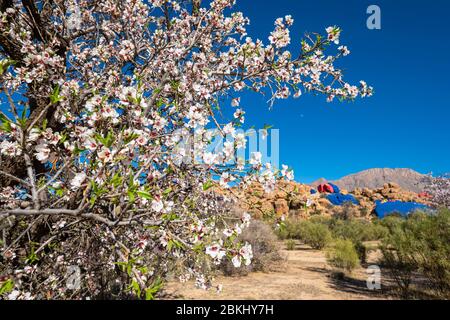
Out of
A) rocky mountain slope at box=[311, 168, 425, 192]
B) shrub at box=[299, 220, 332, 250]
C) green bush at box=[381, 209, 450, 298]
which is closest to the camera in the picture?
green bush at box=[381, 209, 450, 298]

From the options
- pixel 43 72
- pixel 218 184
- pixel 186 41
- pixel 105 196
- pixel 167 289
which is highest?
pixel 186 41

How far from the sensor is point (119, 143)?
6.16 feet

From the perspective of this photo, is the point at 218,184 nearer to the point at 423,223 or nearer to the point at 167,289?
the point at 167,289

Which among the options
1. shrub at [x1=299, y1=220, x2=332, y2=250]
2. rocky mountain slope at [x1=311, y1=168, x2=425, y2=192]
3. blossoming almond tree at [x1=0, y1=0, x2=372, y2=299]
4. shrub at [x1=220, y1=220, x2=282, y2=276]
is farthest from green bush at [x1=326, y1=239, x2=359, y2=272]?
rocky mountain slope at [x1=311, y1=168, x2=425, y2=192]

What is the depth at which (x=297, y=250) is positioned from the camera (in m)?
15.4

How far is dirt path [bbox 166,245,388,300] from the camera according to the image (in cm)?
707

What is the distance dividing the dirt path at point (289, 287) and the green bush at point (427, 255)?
92 cm

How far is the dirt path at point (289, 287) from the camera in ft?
23.2

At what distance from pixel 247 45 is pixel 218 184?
5.30 feet

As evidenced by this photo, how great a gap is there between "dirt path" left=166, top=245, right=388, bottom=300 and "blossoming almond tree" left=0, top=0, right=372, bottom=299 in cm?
321

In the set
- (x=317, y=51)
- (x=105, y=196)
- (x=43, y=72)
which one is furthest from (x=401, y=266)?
(x=43, y=72)

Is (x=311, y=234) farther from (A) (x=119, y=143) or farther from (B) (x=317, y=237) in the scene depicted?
(A) (x=119, y=143)

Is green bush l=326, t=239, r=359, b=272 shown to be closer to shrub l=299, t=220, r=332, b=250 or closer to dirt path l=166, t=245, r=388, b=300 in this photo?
dirt path l=166, t=245, r=388, b=300
